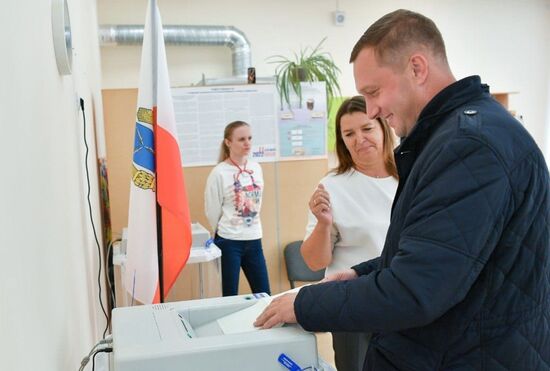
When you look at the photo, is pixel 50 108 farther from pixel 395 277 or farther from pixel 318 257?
pixel 318 257

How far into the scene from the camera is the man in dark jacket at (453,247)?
88 cm

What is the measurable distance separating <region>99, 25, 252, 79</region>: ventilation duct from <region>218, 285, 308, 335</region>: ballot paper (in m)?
4.17

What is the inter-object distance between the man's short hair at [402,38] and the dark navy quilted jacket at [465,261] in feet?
0.37

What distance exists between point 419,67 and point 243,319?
0.66 m

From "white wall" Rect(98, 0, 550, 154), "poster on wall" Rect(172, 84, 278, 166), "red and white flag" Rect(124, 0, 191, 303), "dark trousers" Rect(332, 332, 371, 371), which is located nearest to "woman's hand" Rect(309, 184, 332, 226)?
"dark trousers" Rect(332, 332, 371, 371)

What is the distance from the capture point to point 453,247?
Result: 2.86 ft

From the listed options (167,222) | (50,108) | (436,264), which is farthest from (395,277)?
(167,222)

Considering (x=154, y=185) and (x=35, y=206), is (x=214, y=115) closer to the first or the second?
(x=154, y=185)

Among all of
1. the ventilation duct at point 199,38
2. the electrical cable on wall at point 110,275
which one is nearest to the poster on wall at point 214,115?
the electrical cable on wall at point 110,275

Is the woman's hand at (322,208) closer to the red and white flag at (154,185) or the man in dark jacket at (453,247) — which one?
the red and white flag at (154,185)

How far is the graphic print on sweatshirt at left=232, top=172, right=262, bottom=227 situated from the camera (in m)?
3.51

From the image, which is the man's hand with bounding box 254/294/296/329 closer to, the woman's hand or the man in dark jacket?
the man in dark jacket

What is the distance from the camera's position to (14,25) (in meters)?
0.77

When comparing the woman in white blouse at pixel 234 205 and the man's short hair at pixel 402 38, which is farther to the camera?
the woman in white blouse at pixel 234 205
